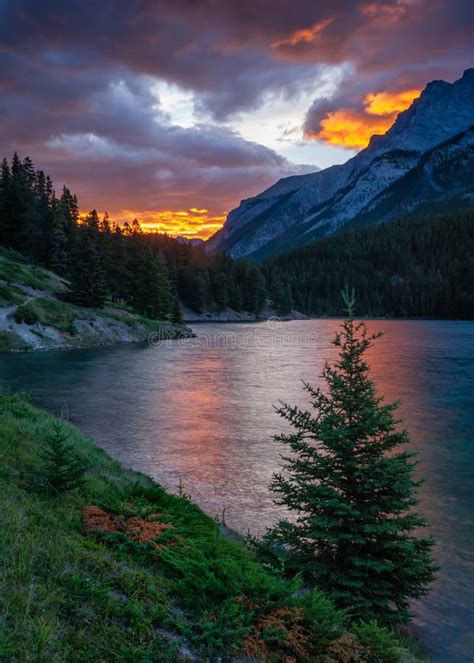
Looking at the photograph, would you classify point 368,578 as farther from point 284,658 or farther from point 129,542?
point 129,542

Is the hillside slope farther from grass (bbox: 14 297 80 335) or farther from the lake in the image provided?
the lake

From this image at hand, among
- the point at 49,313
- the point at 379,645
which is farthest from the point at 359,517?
the point at 49,313

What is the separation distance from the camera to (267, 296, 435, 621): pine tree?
374 inches

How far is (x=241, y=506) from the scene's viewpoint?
1548cm

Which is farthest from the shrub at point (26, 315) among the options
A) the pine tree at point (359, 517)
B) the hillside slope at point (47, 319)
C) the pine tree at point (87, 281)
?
the pine tree at point (359, 517)

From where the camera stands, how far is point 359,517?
9.77 m

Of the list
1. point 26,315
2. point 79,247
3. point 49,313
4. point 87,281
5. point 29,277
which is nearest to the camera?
point 26,315

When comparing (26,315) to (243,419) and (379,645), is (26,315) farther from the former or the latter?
(379,645)

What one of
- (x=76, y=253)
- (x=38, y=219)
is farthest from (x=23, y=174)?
(x=76, y=253)

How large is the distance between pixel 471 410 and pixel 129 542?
27974 mm

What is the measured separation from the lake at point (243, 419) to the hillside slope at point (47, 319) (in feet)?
16.2

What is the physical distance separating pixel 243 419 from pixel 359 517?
18430 mm

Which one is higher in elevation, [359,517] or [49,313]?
[49,313]

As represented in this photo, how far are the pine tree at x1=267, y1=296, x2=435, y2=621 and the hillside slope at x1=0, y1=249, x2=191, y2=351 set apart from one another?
51316 millimetres
